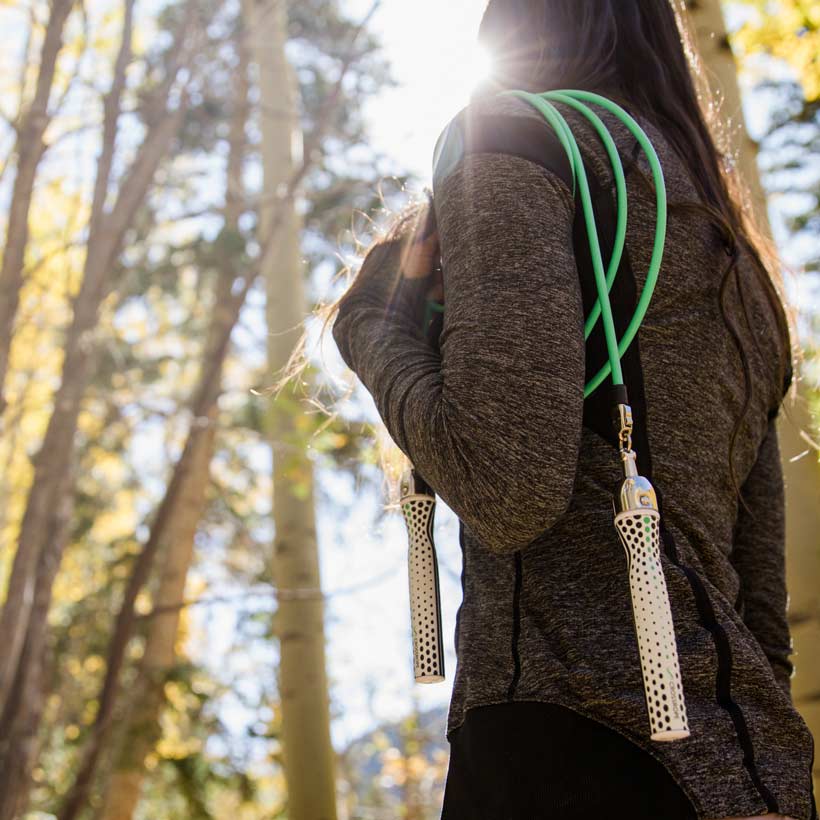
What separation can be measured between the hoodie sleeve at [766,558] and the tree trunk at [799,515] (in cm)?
62

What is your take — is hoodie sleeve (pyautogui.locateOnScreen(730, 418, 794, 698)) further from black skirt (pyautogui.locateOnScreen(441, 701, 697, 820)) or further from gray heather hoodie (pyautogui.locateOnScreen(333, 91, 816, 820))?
black skirt (pyautogui.locateOnScreen(441, 701, 697, 820))

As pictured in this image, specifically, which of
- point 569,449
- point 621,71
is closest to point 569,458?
point 569,449

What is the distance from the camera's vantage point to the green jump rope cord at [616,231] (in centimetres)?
105

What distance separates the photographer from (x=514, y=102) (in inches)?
43.9

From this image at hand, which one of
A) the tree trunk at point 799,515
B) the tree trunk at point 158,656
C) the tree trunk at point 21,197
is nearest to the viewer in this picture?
the tree trunk at point 799,515

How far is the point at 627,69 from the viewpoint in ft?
4.46

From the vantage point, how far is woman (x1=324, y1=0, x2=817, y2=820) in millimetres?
955

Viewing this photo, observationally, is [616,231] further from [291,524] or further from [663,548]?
[291,524]

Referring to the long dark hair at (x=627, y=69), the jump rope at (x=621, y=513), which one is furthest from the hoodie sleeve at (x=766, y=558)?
the jump rope at (x=621, y=513)

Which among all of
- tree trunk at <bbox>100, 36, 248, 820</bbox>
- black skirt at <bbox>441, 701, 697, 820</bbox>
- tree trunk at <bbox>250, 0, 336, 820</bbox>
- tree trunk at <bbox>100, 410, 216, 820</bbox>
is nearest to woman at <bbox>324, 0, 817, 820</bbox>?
black skirt at <bbox>441, 701, 697, 820</bbox>

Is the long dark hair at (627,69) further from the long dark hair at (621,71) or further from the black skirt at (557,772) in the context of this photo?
the black skirt at (557,772)

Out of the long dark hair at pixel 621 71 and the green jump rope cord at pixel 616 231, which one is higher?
the long dark hair at pixel 621 71

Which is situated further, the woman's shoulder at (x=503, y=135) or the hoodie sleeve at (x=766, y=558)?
the hoodie sleeve at (x=766, y=558)

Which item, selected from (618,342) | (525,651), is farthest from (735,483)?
(525,651)
